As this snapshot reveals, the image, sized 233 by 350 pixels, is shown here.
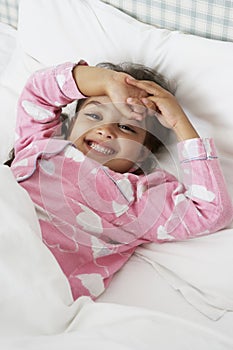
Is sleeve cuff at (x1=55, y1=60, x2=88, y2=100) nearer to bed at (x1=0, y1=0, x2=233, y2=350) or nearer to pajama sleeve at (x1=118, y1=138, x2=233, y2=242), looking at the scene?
bed at (x1=0, y1=0, x2=233, y2=350)

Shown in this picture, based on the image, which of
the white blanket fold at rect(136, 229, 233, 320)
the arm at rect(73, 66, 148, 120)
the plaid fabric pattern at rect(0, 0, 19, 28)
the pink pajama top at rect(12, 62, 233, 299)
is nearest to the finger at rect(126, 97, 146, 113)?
the arm at rect(73, 66, 148, 120)

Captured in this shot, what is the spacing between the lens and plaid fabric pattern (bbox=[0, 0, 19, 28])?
1.94 meters

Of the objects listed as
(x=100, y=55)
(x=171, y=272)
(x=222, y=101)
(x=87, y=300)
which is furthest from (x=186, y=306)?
(x=100, y=55)

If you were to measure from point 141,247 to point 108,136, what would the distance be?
0.75 feet

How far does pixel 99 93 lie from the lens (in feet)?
4.88

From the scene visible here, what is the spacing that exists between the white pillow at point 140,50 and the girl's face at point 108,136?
11 centimetres

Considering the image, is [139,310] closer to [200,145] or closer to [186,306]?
[186,306]

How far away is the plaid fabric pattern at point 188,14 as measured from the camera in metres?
1.56

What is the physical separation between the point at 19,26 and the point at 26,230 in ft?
2.53

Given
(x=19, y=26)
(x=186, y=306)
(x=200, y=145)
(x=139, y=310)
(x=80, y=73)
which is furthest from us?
(x=19, y=26)

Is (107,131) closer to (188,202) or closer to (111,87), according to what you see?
(111,87)

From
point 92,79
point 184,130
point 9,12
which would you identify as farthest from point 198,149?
point 9,12

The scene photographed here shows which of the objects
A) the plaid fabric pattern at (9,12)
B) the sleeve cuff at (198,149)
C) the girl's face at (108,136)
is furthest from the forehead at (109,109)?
the plaid fabric pattern at (9,12)

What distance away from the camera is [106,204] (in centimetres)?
143
